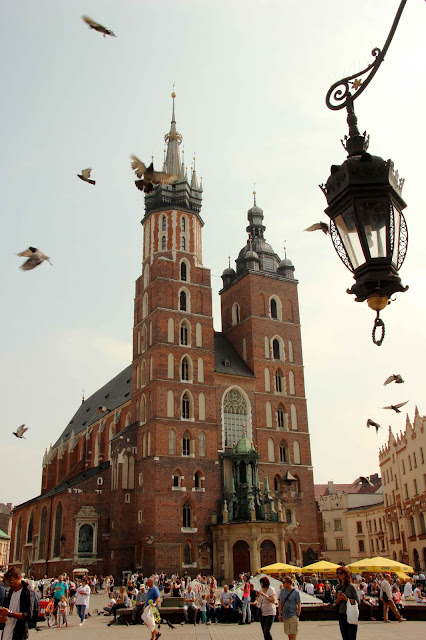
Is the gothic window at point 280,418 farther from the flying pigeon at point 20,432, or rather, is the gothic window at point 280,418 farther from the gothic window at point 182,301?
the flying pigeon at point 20,432

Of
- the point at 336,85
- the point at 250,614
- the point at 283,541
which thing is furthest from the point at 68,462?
the point at 336,85

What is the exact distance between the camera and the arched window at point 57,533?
4366 cm

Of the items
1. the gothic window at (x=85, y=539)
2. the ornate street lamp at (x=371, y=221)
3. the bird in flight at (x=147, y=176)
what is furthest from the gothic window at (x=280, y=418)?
the ornate street lamp at (x=371, y=221)

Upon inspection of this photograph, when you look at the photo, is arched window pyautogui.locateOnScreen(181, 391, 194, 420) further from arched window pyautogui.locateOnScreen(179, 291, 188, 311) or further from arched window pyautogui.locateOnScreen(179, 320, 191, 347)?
arched window pyautogui.locateOnScreen(179, 291, 188, 311)

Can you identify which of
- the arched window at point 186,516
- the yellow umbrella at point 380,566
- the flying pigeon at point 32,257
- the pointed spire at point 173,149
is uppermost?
the pointed spire at point 173,149

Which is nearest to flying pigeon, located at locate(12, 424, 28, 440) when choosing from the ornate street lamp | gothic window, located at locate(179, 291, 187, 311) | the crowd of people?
the crowd of people

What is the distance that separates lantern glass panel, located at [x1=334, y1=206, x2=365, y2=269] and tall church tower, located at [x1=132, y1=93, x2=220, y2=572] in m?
35.5

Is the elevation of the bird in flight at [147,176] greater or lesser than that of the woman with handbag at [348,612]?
greater

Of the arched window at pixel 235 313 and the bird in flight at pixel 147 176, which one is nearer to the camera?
the bird in flight at pixel 147 176

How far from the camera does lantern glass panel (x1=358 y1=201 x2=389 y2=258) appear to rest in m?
4.39

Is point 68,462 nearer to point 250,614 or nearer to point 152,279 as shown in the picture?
point 152,279

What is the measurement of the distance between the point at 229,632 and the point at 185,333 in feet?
95.4

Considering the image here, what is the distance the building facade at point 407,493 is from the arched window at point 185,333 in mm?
17642

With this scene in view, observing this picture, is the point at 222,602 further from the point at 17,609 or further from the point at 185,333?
the point at 185,333
